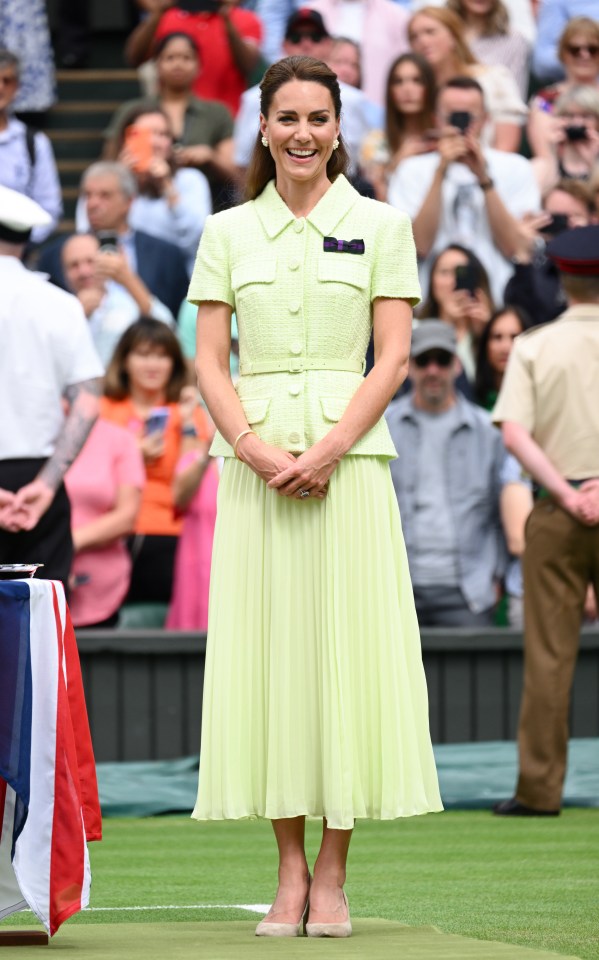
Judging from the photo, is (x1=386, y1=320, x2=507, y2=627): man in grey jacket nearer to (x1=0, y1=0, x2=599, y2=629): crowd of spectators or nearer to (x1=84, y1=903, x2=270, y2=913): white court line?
(x1=0, y1=0, x2=599, y2=629): crowd of spectators

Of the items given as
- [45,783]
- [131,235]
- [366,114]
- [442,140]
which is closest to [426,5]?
[366,114]

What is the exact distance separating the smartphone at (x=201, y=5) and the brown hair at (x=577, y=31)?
8.33 feet

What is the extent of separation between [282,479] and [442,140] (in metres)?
7.81

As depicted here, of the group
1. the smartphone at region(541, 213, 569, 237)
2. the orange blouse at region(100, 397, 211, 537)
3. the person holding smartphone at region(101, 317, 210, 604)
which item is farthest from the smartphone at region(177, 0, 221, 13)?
the orange blouse at region(100, 397, 211, 537)

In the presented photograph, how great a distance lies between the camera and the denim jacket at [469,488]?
35.0 ft

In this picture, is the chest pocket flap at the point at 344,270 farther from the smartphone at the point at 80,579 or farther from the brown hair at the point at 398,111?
the brown hair at the point at 398,111

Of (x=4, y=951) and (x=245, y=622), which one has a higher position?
(x=245, y=622)

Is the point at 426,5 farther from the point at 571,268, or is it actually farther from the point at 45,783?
the point at 45,783

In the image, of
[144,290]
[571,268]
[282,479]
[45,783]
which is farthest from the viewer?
[144,290]

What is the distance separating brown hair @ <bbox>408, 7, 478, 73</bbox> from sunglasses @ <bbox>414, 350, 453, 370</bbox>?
3398mm

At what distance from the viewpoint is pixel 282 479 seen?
17.0ft

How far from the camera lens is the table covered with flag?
15.7 feet

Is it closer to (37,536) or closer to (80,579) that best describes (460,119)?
(80,579)

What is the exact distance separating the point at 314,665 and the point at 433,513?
5477mm
